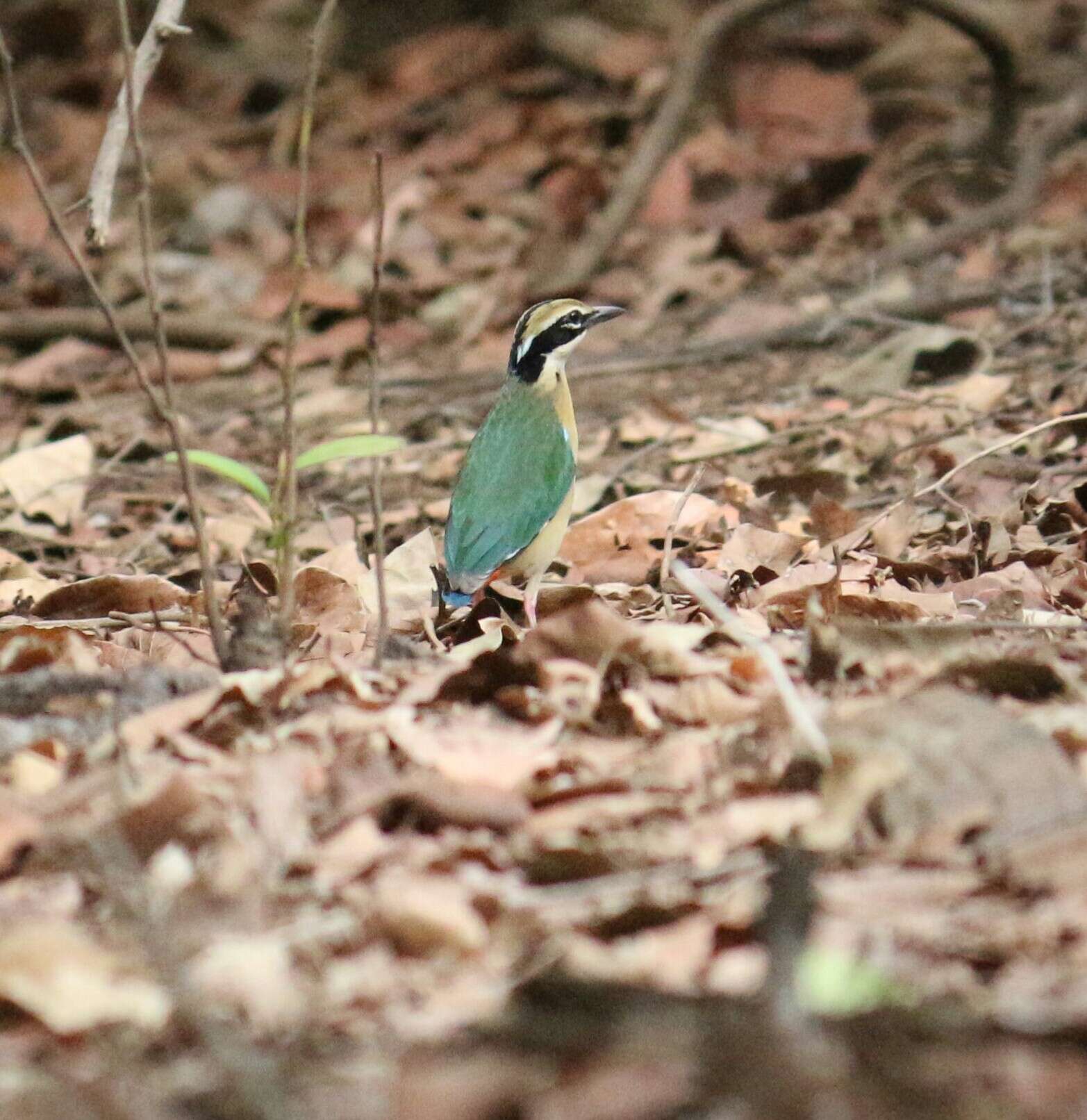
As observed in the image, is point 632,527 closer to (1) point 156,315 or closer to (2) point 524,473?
(2) point 524,473

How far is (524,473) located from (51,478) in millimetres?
2425

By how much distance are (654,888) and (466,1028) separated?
464 mm

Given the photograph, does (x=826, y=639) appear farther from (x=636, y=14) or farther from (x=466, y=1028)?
(x=636, y=14)

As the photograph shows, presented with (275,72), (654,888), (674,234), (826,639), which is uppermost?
(654,888)

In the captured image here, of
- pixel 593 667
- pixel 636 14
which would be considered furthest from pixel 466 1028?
pixel 636 14

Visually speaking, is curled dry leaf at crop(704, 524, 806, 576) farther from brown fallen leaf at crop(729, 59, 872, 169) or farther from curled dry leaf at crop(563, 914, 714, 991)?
brown fallen leaf at crop(729, 59, 872, 169)

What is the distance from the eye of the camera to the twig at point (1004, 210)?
9.17 m

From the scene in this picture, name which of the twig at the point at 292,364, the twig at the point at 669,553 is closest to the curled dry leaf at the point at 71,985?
the twig at the point at 292,364

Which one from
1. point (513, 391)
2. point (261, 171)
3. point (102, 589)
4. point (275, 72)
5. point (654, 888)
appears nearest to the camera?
point (654, 888)

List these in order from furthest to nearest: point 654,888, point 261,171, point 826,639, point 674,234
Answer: point 261,171
point 674,234
point 826,639
point 654,888

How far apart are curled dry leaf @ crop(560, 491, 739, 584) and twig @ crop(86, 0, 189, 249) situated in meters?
2.33

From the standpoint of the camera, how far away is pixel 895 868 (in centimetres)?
270

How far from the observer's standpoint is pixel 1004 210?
927cm

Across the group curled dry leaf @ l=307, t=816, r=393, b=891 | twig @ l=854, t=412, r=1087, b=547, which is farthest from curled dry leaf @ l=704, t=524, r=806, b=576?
curled dry leaf @ l=307, t=816, r=393, b=891
